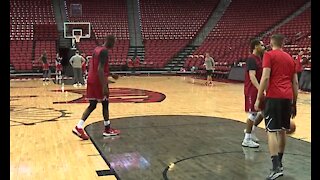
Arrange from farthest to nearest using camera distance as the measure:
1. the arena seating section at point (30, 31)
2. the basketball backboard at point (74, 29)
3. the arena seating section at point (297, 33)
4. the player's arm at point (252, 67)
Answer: the basketball backboard at point (74, 29) < the arena seating section at point (30, 31) < the arena seating section at point (297, 33) < the player's arm at point (252, 67)

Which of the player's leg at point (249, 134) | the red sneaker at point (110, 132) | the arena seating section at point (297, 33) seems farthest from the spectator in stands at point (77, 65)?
the player's leg at point (249, 134)

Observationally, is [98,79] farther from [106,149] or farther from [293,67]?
[293,67]

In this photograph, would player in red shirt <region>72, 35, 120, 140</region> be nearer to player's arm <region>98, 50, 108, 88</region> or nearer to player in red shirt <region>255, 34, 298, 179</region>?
player's arm <region>98, 50, 108, 88</region>

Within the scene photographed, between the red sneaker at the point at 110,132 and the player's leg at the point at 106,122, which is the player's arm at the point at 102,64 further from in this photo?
the red sneaker at the point at 110,132

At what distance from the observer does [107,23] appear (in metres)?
31.1

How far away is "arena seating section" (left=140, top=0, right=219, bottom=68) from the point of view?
29.0 meters

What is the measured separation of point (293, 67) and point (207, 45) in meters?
24.2

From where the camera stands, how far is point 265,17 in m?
30.5

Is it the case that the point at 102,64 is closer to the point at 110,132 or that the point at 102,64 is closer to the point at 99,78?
the point at 99,78

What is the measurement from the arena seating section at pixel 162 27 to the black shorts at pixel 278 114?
1942cm

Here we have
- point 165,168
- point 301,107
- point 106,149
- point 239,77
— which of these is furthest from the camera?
point 239,77

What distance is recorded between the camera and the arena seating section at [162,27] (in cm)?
2675

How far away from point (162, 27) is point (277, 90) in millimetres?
27211
